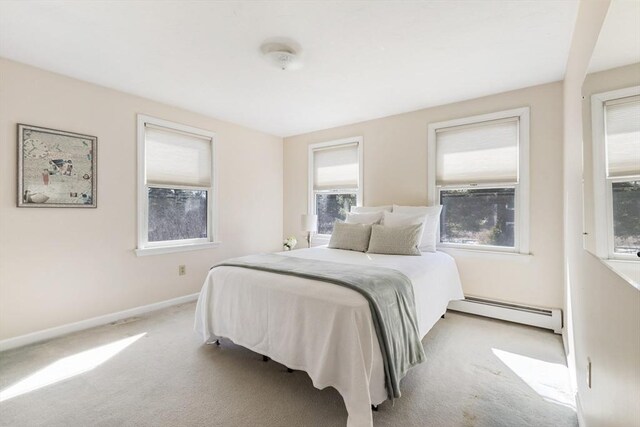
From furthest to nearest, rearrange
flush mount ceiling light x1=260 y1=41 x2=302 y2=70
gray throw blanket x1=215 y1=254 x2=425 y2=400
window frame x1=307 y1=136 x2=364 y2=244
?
window frame x1=307 y1=136 x2=364 y2=244 < flush mount ceiling light x1=260 y1=41 x2=302 y2=70 < gray throw blanket x1=215 y1=254 x2=425 y2=400

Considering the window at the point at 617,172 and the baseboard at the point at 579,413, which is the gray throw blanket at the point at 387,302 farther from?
the window at the point at 617,172

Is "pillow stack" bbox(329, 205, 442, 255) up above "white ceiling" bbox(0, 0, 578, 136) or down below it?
below

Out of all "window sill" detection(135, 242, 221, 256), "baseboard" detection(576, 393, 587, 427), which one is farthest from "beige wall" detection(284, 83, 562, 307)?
"window sill" detection(135, 242, 221, 256)

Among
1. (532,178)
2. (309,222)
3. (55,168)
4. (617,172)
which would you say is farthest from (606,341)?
(55,168)

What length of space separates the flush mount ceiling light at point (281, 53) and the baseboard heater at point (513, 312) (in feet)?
9.97

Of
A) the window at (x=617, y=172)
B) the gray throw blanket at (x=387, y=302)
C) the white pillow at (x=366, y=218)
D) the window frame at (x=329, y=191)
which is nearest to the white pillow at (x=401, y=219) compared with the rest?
the white pillow at (x=366, y=218)

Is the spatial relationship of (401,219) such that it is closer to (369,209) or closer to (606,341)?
(369,209)

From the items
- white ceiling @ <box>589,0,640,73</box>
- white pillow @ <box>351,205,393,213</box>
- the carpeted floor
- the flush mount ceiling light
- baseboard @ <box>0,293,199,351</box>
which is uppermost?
the flush mount ceiling light

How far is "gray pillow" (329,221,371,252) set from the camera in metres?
3.12

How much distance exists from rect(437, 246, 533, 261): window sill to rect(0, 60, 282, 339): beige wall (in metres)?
3.01

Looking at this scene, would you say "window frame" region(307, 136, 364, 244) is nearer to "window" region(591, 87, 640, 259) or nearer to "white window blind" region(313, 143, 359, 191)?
"white window blind" region(313, 143, 359, 191)

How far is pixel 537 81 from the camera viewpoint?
2.78 metres

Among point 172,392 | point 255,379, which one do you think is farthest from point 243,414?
point 172,392

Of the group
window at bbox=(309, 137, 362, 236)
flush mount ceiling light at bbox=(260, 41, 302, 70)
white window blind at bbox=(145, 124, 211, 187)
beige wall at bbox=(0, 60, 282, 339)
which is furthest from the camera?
window at bbox=(309, 137, 362, 236)
